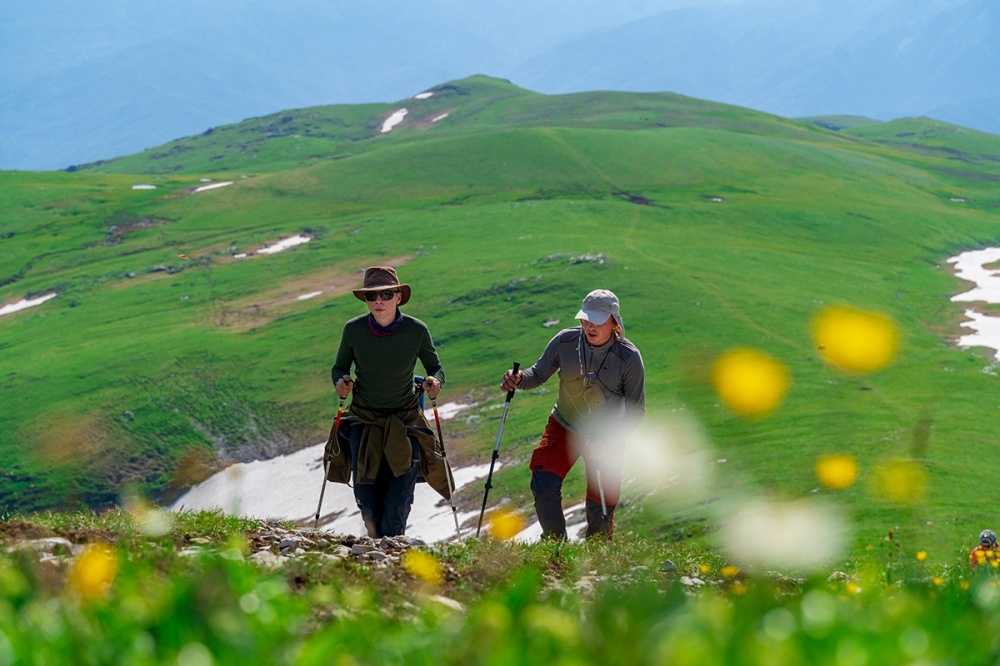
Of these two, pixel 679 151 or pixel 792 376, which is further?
pixel 679 151

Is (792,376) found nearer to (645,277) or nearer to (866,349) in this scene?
(866,349)

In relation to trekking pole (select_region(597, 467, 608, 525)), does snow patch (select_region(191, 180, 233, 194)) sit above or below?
above

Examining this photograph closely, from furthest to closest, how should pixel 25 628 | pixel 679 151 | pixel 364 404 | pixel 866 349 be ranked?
pixel 679 151, pixel 866 349, pixel 364 404, pixel 25 628

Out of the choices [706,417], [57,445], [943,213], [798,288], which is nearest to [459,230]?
[798,288]

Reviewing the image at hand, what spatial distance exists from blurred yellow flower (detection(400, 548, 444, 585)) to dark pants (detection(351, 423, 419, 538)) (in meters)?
4.82

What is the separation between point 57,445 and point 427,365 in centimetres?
7278

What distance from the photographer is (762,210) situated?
5103 inches

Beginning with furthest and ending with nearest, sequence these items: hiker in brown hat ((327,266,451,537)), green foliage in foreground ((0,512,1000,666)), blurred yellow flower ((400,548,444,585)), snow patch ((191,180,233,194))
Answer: snow patch ((191,180,233,194)), hiker in brown hat ((327,266,451,537)), blurred yellow flower ((400,548,444,585)), green foliage in foreground ((0,512,1000,666))

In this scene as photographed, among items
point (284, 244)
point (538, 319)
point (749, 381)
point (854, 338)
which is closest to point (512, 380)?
point (749, 381)

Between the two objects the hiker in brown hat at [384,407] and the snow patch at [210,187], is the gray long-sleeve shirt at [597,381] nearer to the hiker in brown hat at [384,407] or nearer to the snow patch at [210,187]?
the hiker in brown hat at [384,407]

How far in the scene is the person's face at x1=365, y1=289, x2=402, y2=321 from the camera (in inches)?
560

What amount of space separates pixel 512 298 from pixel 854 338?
3203 cm

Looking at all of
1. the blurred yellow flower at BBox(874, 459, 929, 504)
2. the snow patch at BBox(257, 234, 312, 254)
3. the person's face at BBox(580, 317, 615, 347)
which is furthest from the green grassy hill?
the person's face at BBox(580, 317, 615, 347)

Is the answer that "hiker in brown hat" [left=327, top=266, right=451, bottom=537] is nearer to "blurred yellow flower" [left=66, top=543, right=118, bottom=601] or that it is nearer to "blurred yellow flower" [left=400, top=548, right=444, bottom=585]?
"blurred yellow flower" [left=400, top=548, right=444, bottom=585]
